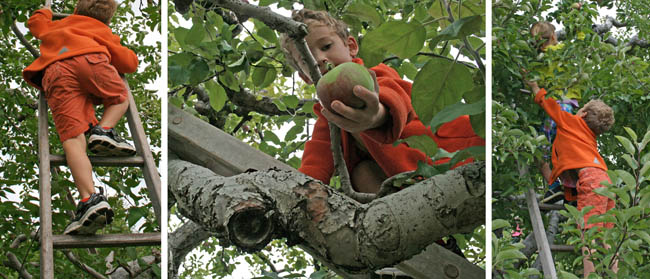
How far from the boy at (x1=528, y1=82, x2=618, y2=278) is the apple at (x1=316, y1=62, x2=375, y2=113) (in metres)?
0.63

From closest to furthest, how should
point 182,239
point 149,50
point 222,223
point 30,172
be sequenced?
point 222,223 → point 182,239 → point 30,172 → point 149,50

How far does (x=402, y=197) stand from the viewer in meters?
0.57

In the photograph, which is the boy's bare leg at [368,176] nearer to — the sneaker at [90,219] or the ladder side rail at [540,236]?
the ladder side rail at [540,236]

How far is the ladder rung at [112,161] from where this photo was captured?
132 cm

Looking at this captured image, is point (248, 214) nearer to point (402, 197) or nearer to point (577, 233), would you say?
point (402, 197)

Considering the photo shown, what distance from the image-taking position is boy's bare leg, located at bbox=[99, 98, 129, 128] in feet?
4.71

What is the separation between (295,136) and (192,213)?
0.45 metres

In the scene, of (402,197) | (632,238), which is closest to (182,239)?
(402,197)

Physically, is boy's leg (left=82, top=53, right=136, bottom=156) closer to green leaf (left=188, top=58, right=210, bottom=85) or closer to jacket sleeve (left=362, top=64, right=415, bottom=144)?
green leaf (left=188, top=58, right=210, bottom=85)

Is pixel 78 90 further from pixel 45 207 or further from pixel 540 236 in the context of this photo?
pixel 540 236

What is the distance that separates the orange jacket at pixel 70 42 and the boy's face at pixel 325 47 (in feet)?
2.96

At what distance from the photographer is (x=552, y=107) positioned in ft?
3.68

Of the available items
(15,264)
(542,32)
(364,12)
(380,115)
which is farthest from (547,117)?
(15,264)

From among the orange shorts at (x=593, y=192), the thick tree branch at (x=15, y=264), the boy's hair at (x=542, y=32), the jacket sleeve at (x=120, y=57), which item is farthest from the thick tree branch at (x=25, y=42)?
the orange shorts at (x=593, y=192)
